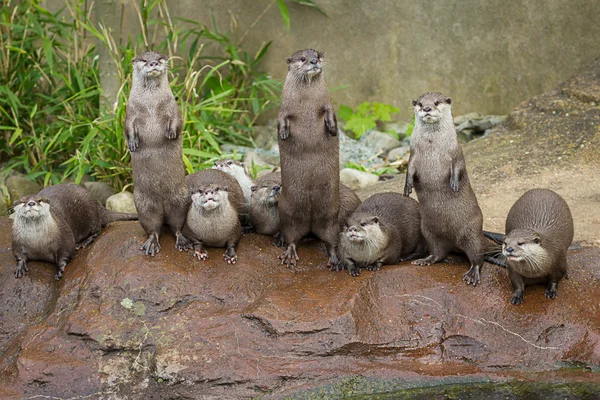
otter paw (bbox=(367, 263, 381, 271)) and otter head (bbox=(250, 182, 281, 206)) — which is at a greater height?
otter head (bbox=(250, 182, 281, 206))

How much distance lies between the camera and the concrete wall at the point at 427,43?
739 centimetres

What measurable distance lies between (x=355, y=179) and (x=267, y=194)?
176cm

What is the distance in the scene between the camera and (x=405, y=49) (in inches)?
302

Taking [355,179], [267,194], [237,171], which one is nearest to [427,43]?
[355,179]

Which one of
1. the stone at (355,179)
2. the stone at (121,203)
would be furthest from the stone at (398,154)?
the stone at (121,203)

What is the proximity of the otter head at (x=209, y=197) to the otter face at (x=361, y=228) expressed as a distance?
0.64 m

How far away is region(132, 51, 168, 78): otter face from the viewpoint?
15.8ft

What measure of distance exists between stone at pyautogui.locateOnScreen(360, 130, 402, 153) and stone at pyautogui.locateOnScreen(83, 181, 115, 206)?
217 centimetres

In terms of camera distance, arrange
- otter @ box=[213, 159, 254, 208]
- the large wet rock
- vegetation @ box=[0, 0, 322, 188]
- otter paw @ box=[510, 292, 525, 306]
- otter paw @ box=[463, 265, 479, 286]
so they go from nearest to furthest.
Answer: the large wet rock
otter paw @ box=[510, 292, 525, 306]
otter paw @ box=[463, 265, 479, 286]
otter @ box=[213, 159, 254, 208]
vegetation @ box=[0, 0, 322, 188]

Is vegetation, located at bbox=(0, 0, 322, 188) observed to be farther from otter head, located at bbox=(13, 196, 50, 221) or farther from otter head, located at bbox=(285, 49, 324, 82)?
otter head, located at bbox=(285, 49, 324, 82)

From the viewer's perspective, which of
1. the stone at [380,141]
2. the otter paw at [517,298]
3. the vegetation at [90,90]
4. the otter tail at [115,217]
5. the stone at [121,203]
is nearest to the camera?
the otter paw at [517,298]

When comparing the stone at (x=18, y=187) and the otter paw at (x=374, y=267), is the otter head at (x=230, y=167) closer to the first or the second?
the otter paw at (x=374, y=267)

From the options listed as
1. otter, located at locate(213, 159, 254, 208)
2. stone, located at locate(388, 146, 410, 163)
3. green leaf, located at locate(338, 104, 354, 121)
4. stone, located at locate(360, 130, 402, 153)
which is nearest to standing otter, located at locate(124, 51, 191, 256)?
otter, located at locate(213, 159, 254, 208)

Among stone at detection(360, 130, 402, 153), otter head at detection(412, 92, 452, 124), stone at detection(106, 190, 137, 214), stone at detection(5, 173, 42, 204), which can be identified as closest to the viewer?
otter head at detection(412, 92, 452, 124)
